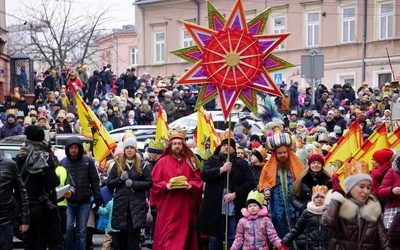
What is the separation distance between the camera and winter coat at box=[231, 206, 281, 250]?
11773mm

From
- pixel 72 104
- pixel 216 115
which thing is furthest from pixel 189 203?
pixel 72 104

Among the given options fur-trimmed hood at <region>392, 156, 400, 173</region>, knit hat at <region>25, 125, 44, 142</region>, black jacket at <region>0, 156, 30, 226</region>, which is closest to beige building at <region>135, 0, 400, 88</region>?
fur-trimmed hood at <region>392, 156, 400, 173</region>

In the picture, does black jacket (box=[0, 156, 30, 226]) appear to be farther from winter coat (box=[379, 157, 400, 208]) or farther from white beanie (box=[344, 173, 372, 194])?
winter coat (box=[379, 157, 400, 208])

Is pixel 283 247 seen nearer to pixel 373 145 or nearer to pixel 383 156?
pixel 383 156

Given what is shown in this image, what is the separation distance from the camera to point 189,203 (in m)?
13.3

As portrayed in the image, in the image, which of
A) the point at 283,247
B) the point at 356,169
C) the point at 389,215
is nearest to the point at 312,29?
the point at 389,215

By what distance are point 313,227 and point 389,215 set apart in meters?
0.92

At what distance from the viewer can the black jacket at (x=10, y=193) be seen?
1041 centimetres

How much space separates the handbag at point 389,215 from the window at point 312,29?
128 feet

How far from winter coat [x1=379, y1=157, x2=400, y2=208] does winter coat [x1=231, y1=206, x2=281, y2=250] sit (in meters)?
1.45

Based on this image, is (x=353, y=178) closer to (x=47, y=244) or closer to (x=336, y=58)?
(x=47, y=244)

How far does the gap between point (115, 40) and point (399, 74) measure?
38.0 meters

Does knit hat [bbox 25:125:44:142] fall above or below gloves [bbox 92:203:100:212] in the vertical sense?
above

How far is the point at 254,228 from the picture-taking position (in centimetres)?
1182
